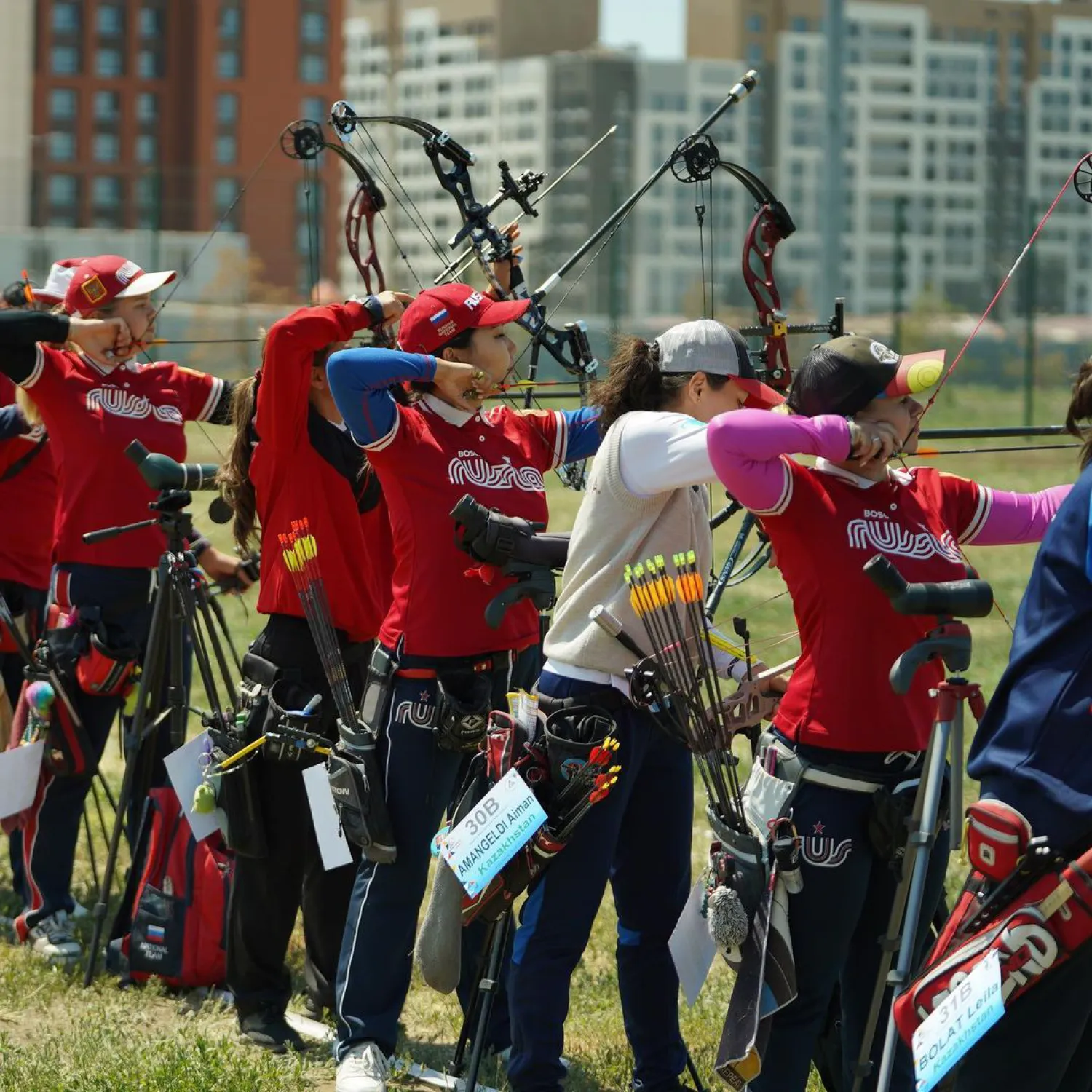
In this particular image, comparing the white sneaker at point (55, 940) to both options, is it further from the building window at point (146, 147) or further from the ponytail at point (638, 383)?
the building window at point (146, 147)

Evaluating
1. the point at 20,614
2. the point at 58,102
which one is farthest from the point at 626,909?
the point at 58,102

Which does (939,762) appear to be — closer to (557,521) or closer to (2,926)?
(2,926)

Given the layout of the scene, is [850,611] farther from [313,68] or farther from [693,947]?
[313,68]

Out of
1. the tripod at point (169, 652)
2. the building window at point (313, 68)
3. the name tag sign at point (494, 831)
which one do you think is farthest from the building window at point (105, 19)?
the name tag sign at point (494, 831)

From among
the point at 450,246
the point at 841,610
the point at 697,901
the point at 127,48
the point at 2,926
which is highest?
the point at 127,48

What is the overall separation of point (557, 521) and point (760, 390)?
1206cm

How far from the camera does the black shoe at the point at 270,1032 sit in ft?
15.8

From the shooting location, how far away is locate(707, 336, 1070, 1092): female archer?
3.52m

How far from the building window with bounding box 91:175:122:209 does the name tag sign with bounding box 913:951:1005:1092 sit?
95647 mm

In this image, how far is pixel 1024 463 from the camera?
20047 millimetres

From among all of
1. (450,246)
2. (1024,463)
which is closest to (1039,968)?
(450,246)

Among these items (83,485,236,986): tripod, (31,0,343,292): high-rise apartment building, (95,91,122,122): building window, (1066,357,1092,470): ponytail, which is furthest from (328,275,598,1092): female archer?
(95,91,122,122): building window

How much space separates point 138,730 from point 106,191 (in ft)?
309

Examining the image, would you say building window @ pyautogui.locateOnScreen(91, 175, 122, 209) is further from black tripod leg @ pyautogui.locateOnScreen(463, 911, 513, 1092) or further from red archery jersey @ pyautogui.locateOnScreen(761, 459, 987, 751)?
red archery jersey @ pyautogui.locateOnScreen(761, 459, 987, 751)
